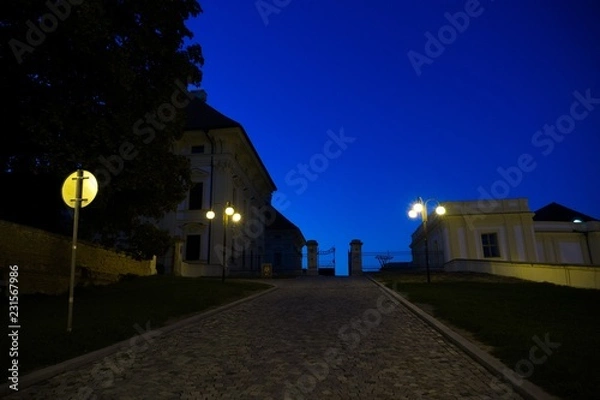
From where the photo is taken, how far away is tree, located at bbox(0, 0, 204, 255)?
11156 millimetres

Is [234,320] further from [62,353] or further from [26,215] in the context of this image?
[26,215]

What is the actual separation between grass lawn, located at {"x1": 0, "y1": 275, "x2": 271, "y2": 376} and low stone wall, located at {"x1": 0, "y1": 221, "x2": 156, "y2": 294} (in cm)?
45

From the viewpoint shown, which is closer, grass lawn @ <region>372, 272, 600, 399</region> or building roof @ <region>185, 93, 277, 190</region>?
grass lawn @ <region>372, 272, 600, 399</region>

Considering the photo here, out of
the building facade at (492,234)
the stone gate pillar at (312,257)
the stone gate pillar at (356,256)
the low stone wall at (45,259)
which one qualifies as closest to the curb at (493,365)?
the low stone wall at (45,259)

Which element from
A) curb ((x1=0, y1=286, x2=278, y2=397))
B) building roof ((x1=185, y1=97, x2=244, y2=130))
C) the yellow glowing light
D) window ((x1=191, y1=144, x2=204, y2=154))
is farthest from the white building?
the yellow glowing light

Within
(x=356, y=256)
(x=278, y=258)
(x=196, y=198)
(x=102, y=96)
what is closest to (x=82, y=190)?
(x=102, y=96)

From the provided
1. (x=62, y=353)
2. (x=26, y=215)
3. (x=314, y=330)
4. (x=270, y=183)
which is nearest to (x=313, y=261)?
(x=270, y=183)

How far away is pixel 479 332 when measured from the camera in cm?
846

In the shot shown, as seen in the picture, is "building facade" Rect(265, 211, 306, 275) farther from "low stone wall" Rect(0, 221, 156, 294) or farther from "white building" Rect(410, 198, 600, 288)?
"low stone wall" Rect(0, 221, 156, 294)

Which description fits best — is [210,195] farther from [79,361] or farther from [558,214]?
[558,214]

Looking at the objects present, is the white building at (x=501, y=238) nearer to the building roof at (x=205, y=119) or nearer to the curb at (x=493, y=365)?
the curb at (x=493, y=365)

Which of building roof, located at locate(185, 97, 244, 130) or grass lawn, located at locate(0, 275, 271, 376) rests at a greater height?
building roof, located at locate(185, 97, 244, 130)

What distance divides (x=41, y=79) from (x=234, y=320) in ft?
27.9

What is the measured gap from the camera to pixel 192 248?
34.8 m
